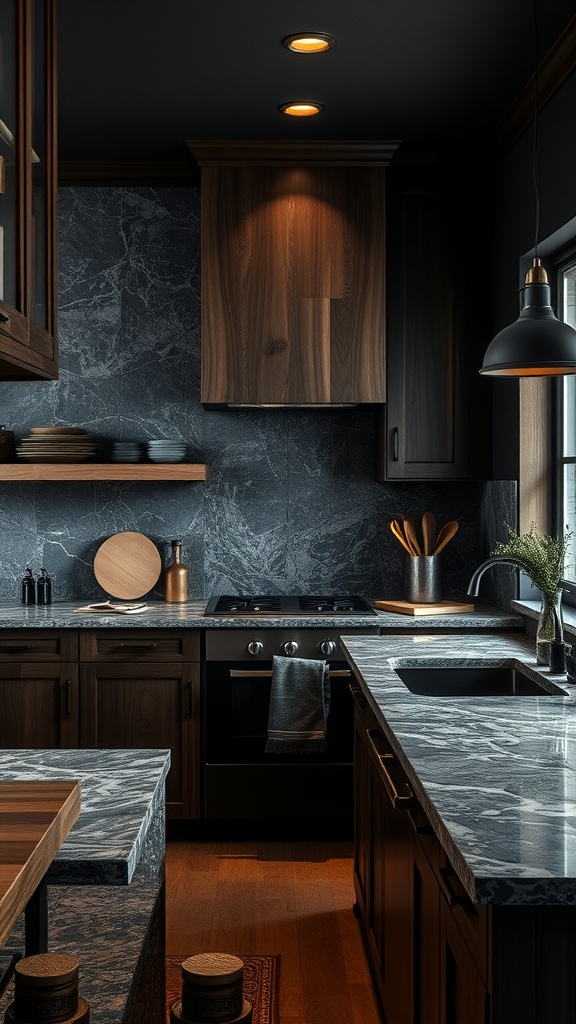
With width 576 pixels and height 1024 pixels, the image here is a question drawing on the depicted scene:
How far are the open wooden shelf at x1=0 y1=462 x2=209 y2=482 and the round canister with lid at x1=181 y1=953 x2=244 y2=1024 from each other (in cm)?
295

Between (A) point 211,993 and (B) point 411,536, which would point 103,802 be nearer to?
(A) point 211,993

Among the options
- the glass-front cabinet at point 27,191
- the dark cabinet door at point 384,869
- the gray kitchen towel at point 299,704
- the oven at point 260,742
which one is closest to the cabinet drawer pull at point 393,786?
the dark cabinet door at point 384,869

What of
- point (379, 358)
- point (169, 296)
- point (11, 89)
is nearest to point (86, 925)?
point (11, 89)

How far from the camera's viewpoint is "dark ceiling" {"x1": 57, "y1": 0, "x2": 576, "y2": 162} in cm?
307

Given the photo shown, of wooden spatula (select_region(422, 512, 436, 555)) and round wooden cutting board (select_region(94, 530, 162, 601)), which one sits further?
round wooden cutting board (select_region(94, 530, 162, 601))

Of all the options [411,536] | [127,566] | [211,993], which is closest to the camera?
[211,993]

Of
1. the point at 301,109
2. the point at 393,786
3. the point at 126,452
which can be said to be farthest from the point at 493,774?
the point at 126,452

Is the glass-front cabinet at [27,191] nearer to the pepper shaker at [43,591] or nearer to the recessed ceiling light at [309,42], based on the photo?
the recessed ceiling light at [309,42]

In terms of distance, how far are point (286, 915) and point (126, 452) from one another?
2068 mm

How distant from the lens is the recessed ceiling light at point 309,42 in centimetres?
321

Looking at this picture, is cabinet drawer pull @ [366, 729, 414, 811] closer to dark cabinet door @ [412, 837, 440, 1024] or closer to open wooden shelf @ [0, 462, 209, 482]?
dark cabinet door @ [412, 837, 440, 1024]

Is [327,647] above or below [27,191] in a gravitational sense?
below

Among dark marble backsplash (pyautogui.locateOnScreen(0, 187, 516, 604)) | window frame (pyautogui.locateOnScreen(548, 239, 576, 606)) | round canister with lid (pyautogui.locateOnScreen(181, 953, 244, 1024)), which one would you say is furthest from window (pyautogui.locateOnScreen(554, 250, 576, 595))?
round canister with lid (pyautogui.locateOnScreen(181, 953, 244, 1024))

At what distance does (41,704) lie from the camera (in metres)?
4.10
